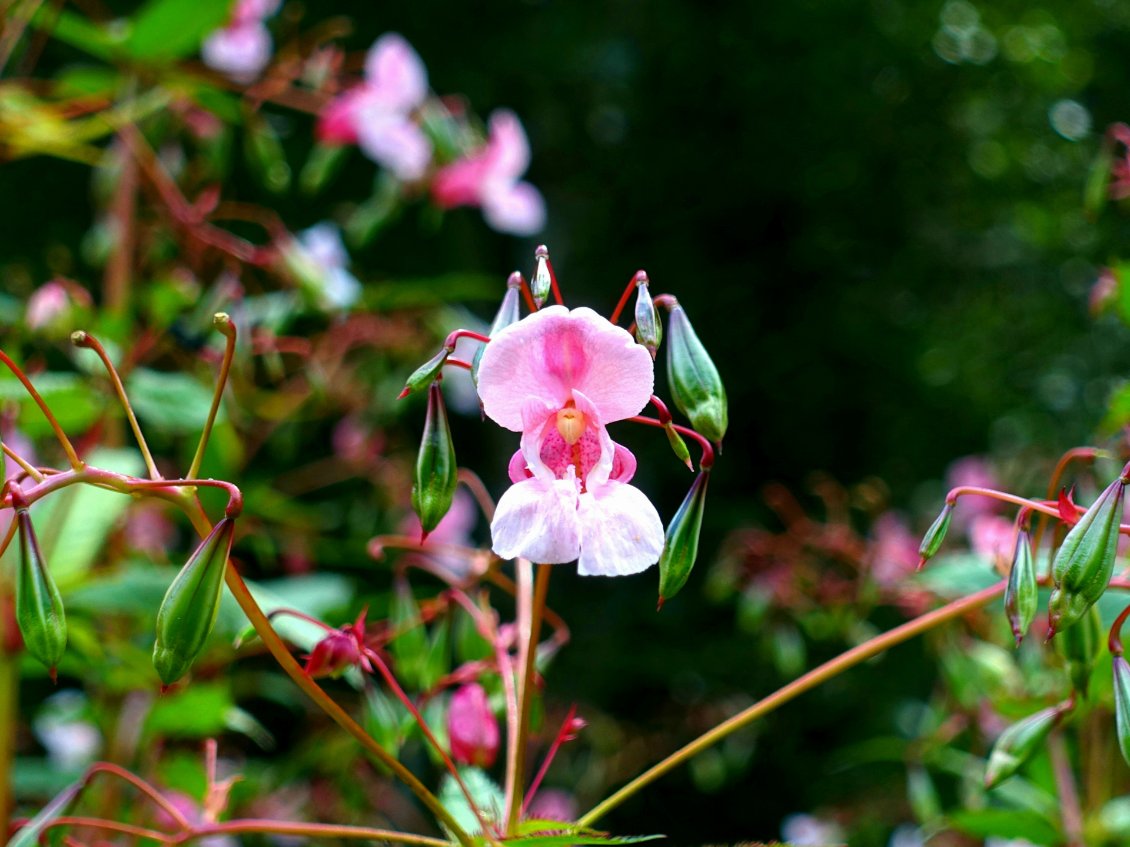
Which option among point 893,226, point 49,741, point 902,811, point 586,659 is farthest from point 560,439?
point 893,226

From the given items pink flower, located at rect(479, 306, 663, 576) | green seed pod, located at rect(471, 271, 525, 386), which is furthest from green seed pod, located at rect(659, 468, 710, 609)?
green seed pod, located at rect(471, 271, 525, 386)

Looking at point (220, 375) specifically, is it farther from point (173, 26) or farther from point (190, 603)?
point (173, 26)

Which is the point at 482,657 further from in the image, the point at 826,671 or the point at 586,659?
the point at 586,659

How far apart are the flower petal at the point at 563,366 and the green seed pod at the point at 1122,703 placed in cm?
27

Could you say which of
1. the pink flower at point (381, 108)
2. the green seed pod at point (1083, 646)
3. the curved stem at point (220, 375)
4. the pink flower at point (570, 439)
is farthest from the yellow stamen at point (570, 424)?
the pink flower at point (381, 108)

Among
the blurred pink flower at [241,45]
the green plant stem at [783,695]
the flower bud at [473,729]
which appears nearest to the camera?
the green plant stem at [783,695]

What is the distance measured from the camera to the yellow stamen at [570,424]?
0.52 metres

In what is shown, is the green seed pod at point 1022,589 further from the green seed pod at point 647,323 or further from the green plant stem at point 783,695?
the green seed pod at point 647,323

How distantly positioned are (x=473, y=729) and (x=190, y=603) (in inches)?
11.3

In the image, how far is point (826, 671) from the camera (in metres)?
0.56

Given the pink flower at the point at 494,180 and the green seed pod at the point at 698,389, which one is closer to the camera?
the green seed pod at the point at 698,389

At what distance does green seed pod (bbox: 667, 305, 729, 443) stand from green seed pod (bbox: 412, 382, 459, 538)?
0.11 meters

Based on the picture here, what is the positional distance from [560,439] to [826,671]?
0.19m

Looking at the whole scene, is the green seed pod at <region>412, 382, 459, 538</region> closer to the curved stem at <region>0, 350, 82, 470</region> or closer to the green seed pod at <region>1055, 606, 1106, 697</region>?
the curved stem at <region>0, 350, 82, 470</region>
